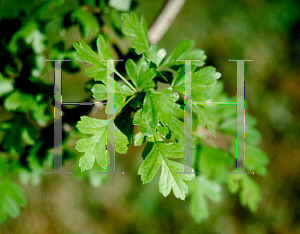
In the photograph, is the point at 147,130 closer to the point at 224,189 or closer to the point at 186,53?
the point at 186,53

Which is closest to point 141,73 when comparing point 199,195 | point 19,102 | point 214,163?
point 19,102

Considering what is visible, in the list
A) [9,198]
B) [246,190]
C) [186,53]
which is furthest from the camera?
[246,190]

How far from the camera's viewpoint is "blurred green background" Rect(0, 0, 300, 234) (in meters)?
2.49

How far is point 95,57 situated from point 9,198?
0.87m

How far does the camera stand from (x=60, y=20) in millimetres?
927

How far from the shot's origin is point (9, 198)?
114 centimetres

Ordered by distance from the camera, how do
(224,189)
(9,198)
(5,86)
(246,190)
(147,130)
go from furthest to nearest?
(224,189) < (246,190) < (9,198) < (5,86) < (147,130)

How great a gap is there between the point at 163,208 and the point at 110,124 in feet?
6.85

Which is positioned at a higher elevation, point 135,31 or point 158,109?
point 135,31

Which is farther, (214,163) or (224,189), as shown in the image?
(224,189)

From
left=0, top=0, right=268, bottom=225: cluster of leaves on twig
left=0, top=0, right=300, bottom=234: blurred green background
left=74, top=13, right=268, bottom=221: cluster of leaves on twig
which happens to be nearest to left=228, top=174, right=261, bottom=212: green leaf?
left=0, top=0, right=268, bottom=225: cluster of leaves on twig

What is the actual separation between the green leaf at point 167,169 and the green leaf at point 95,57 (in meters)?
0.26

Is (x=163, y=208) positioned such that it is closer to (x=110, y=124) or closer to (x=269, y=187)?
(x=269, y=187)

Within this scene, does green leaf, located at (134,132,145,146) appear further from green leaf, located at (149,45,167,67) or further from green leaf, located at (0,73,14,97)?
green leaf, located at (0,73,14,97)
